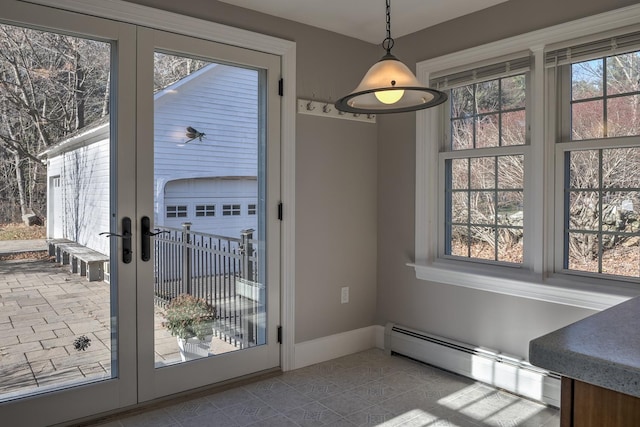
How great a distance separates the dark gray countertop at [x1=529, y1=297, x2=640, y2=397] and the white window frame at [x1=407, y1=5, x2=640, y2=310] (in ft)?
5.75

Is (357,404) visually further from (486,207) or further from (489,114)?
(489,114)

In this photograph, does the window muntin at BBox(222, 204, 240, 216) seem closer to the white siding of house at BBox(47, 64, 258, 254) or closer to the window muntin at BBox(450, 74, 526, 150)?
the white siding of house at BBox(47, 64, 258, 254)

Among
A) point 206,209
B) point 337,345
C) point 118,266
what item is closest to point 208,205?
point 206,209

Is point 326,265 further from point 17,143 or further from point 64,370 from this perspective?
point 17,143

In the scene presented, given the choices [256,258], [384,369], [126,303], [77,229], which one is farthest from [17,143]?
[384,369]

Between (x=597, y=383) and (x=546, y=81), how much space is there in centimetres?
246

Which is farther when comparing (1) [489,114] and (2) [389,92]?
(1) [489,114]

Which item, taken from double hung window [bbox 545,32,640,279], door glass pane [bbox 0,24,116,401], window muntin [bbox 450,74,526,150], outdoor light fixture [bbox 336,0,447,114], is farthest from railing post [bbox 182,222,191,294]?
double hung window [bbox 545,32,640,279]

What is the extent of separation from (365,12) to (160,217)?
191cm

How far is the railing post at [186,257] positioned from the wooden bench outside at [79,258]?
45 cm

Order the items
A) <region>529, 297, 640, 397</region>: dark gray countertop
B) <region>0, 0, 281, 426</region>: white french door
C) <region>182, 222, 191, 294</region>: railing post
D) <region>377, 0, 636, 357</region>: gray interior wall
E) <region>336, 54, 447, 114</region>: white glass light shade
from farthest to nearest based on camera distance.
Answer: <region>182, 222, 191, 294</region>: railing post < <region>377, 0, 636, 357</region>: gray interior wall < <region>0, 0, 281, 426</region>: white french door < <region>336, 54, 447, 114</region>: white glass light shade < <region>529, 297, 640, 397</region>: dark gray countertop

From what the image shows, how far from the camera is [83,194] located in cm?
266

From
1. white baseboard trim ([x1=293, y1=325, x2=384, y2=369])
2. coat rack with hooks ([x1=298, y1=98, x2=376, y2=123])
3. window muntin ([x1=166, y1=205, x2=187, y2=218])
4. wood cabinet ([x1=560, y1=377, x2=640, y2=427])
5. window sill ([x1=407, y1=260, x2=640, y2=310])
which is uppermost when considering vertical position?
coat rack with hooks ([x1=298, y1=98, x2=376, y2=123])

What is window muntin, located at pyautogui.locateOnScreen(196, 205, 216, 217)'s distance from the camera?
3.03 meters
